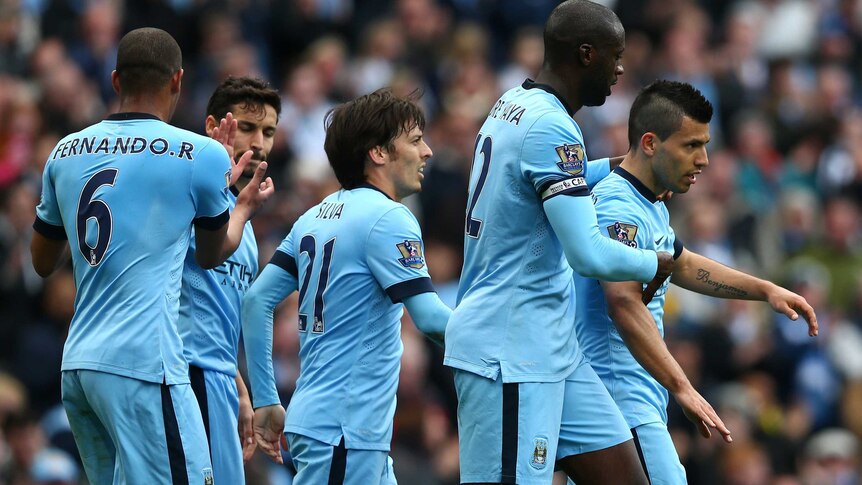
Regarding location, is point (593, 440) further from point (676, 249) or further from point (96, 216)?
point (96, 216)

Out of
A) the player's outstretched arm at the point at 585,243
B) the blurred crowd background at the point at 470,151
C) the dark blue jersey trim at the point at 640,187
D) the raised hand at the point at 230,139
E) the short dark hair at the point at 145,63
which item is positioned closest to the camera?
the player's outstretched arm at the point at 585,243

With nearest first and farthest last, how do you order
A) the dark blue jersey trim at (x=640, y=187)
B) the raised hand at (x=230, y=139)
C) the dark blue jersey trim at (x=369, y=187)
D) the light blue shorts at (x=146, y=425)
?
the light blue shorts at (x=146, y=425) → the dark blue jersey trim at (x=369, y=187) → the raised hand at (x=230, y=139) → the dark blue jersey trim at (x=640, y=187)

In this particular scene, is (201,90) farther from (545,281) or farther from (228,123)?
(545,281)

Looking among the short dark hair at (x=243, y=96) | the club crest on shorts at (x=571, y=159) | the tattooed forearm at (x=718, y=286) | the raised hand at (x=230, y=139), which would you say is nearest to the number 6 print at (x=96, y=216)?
the raised hand at (x=230, y=139)

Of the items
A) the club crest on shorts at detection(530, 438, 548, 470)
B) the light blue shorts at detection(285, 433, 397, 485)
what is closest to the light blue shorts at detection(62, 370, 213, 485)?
the light blue shorts at detection(285, 433, 397, 485)

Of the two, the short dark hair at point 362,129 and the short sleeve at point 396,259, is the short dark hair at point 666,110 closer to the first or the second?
the short dark hair at point 362,129

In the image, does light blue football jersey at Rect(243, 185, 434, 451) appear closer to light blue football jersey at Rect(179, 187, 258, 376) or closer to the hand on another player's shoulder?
light blue football jersey at Rect(179, 187, 258, 376)

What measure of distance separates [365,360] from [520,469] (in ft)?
2.96

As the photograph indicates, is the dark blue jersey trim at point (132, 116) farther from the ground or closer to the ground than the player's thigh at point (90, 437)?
farther from the ground

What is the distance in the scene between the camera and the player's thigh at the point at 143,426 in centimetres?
646

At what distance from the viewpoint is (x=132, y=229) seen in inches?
257

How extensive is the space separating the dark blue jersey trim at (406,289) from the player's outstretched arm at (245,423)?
1.43m

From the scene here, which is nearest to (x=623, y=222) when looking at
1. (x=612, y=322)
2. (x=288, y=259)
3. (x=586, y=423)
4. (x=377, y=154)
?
(x=612, y=322)

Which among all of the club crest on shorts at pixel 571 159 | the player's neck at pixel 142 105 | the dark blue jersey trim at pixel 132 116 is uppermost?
the player's neck at pixel 142 105
